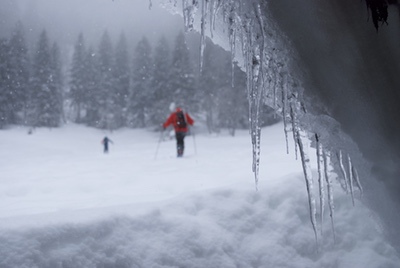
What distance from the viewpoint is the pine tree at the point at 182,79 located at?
1642 inches

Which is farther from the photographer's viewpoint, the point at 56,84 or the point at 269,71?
the point at 56,84

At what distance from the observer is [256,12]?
2131 mm

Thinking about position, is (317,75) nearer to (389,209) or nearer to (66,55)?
(389,209)

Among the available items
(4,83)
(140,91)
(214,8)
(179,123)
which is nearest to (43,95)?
(4,83)

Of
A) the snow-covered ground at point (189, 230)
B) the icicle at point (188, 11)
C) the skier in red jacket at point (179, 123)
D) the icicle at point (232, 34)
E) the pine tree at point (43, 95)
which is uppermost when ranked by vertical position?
the pine tree at point (43, 95)

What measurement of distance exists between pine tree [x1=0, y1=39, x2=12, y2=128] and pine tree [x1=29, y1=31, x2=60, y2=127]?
2833 millimetres

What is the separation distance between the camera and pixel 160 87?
4356 cm

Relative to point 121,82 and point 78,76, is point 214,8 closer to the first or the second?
point 78,76

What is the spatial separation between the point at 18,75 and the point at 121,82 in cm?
1413

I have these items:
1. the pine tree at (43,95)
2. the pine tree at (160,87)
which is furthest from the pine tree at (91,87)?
the pine tree at (160,87)

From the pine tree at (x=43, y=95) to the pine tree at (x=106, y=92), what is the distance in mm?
6483

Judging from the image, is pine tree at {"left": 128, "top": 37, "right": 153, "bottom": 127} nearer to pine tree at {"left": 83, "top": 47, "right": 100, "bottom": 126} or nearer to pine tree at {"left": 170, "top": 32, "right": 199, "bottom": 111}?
pine tree at {"left": 170, "top": 32, "right": 199, "bottom": 111}

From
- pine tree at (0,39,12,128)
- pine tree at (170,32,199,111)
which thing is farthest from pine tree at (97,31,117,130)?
pine tree at (0,39,12,128)

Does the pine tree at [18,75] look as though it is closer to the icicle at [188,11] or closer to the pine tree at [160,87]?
the pine tree at [160,87]
